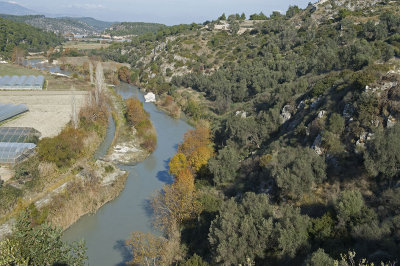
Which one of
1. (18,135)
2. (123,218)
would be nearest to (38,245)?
(123,218)

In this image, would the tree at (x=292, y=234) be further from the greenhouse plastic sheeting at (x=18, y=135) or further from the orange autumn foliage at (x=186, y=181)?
the greenhouse plastic sheeting at (x=18, y=135)

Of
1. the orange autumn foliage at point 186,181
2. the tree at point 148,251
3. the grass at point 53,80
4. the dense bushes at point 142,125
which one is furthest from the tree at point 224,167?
the grass at point 53,80

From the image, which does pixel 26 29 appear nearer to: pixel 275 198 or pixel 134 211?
pixel 134 211

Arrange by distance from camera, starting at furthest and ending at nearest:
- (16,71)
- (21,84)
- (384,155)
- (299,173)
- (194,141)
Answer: (16,71), (21,84), (194,141), (299,173), (384,155)

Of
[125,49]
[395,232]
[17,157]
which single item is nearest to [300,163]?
[395,232]

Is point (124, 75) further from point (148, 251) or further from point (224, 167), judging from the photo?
point (148, 251)

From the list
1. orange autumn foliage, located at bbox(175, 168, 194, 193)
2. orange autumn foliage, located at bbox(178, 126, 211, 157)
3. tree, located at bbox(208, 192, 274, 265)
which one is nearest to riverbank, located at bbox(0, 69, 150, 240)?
orange autumn foliage, located at bbox(178, 126, 211, 157)
